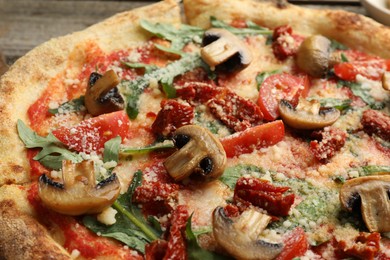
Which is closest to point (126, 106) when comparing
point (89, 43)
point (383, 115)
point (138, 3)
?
point (89, 43)

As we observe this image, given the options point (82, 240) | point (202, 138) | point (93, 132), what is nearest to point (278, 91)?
point (202, 138)

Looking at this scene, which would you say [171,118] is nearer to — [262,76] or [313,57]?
[262,76]

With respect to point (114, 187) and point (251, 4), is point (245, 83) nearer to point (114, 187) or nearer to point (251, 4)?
point (251, 4)

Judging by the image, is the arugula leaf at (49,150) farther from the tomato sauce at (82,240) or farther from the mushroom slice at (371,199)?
the mushroom slice at (371,199)

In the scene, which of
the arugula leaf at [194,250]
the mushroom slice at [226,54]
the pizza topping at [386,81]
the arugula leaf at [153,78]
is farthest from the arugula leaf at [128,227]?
the pizza topping at [386,81]

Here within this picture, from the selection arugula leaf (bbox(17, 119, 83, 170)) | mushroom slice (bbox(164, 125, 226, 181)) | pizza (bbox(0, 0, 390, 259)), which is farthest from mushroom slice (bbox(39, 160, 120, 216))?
mushroom slice (bbox(164, 125, 226, 181))

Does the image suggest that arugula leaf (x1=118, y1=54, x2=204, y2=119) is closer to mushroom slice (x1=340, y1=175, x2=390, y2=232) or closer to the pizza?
the pizza
